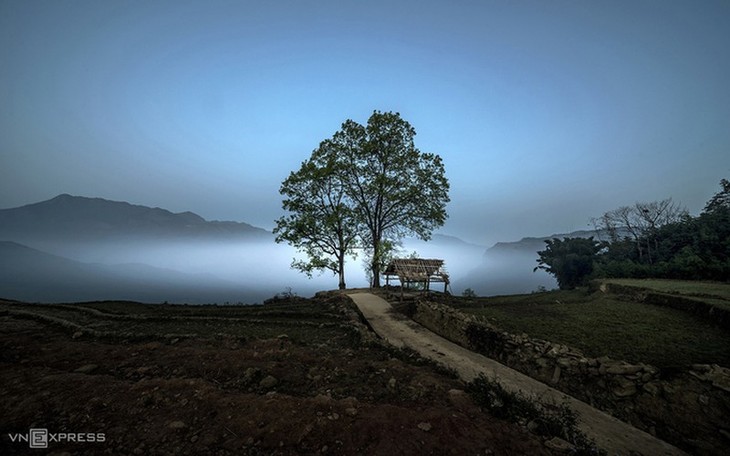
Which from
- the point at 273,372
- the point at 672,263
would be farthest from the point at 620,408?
the point at 672,263

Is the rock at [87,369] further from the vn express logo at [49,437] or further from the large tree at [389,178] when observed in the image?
the large tree at [389,178]

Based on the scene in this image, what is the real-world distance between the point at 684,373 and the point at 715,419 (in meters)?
1.12

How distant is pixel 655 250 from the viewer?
2759 centimetres

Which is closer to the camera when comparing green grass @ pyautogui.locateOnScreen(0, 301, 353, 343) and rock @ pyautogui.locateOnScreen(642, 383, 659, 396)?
rock @ pyautogui.locateOnScreen(642, 383, 659, 396)

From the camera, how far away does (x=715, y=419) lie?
6.44 meters

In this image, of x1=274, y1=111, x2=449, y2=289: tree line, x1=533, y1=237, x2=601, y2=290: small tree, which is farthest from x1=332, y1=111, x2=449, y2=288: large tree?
x1=533, y1=237, x2=601, y2=290: small tree

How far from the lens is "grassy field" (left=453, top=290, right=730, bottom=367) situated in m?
8.76

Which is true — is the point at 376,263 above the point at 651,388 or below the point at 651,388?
above

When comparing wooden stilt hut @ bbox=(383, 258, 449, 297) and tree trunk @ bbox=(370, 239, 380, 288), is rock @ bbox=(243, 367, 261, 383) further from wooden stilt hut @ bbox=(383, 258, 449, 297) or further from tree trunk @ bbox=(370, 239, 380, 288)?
tree trunk @ bbox=(370, 239, 380, 288)

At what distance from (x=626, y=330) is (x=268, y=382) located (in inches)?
559

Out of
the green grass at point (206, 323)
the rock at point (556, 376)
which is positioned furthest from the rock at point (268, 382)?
the rock at point (556, 376)

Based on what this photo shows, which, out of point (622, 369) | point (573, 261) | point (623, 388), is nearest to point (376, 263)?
point (622, 369)

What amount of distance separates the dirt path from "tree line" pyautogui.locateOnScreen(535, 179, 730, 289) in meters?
20.3

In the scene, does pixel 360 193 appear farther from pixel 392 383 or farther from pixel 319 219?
pixel 392 383
